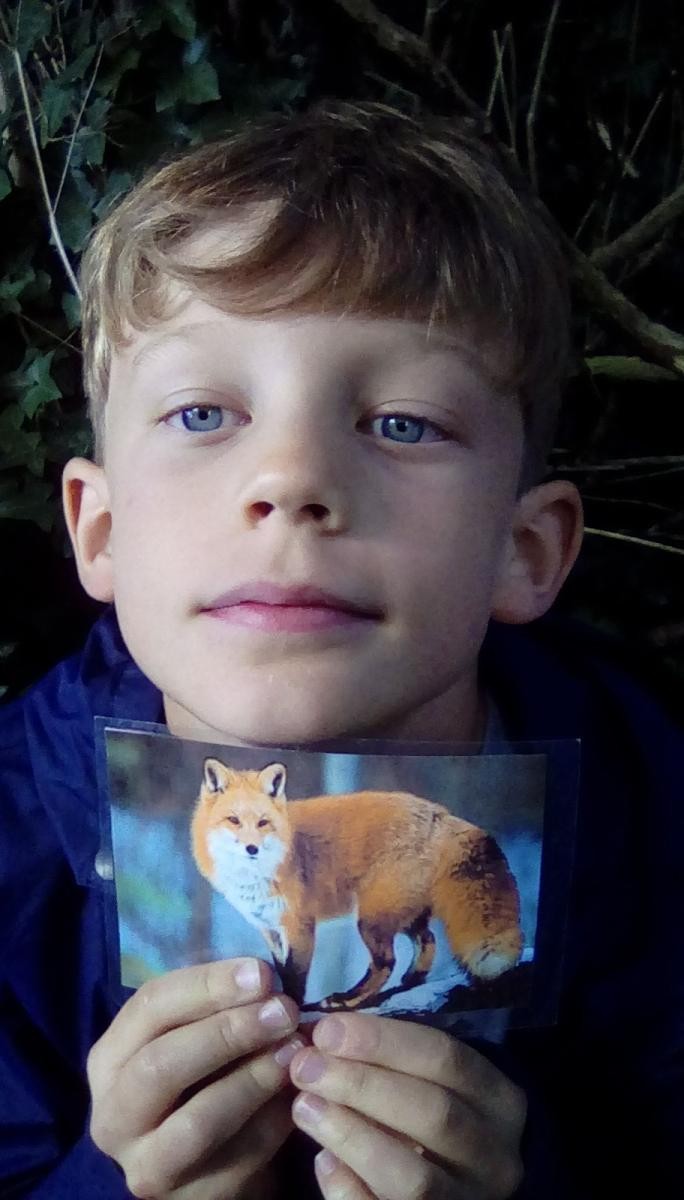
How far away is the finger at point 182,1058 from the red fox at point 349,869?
3 cm

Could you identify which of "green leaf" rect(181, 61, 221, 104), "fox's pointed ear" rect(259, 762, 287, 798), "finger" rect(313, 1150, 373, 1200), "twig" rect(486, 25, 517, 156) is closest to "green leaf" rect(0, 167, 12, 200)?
"green leaf" rect(181, 61, 221, 104)

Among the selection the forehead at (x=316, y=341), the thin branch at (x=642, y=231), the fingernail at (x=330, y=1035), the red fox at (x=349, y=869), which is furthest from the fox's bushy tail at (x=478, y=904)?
the thin branch at (x=642, y=231)

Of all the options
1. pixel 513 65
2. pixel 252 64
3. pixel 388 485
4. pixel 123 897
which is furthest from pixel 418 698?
pixel 513 65

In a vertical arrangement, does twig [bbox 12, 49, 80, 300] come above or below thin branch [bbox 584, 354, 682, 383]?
above

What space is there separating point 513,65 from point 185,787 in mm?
1396

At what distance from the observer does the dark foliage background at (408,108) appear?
→ 126 centimetres

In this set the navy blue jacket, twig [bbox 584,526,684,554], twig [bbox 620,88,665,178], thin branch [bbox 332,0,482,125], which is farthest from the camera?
twig [bbox 620,88,665,178]

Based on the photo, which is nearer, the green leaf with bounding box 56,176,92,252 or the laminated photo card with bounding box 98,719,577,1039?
the laminated photo card with bounding box 98,719,577,1039

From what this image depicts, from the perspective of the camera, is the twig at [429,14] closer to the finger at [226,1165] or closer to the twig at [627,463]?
the twig at [627,463]

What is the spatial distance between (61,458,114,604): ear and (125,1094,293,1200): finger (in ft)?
1.62

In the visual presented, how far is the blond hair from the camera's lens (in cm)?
85

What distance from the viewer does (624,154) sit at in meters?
1.74

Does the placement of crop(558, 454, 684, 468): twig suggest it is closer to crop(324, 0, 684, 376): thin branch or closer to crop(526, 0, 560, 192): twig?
crop(324, 0, 684, 376): thin branch

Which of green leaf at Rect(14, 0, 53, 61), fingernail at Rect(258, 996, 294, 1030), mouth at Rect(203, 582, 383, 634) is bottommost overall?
fingernail at Rect(258, 996, 294, 1030)
